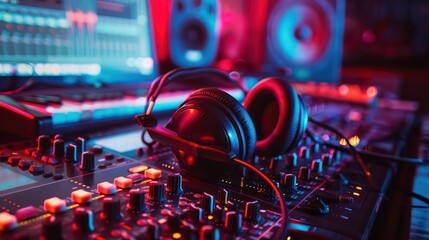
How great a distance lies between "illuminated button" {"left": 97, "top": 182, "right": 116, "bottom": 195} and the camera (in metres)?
0.51

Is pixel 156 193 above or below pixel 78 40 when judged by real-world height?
below

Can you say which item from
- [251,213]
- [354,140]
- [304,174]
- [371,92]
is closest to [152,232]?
[251,213]

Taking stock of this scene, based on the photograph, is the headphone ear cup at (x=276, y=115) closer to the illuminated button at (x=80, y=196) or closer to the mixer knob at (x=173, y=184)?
the mixer knob at (x=173, y=184)

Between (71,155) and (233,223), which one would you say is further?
(71,155)

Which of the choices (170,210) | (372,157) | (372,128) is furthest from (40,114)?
(372,128)

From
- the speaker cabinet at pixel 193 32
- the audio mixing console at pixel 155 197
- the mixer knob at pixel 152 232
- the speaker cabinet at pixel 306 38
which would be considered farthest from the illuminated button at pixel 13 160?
the speaker cabinet at pixel 306 38

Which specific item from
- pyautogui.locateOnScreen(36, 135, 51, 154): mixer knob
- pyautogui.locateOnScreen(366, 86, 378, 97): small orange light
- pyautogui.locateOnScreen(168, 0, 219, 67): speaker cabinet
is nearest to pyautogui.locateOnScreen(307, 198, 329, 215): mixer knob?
pyautogui.locateOnScreen(36, 135, 51, 154): mixer knob

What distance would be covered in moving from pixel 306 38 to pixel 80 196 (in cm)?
162

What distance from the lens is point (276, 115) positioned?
2.55 feet

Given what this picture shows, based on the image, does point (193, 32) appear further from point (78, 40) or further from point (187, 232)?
point (187, 232)

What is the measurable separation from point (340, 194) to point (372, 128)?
680mm

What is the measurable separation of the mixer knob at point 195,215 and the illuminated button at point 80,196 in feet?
0.42

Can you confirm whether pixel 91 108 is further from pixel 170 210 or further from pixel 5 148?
pixel 170 210

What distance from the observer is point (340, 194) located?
2.08 feet
